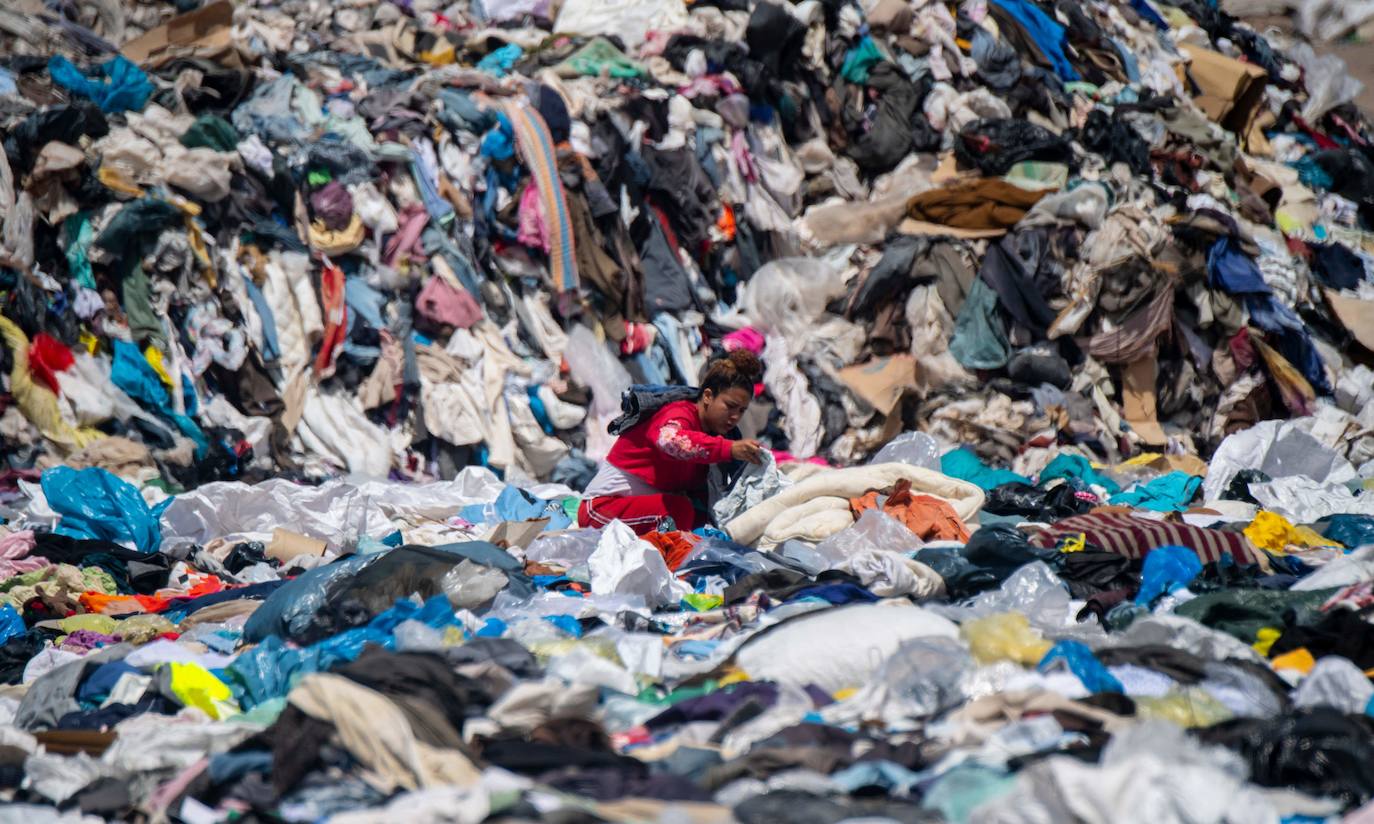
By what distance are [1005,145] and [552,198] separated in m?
3.27

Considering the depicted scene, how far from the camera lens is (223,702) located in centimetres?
373

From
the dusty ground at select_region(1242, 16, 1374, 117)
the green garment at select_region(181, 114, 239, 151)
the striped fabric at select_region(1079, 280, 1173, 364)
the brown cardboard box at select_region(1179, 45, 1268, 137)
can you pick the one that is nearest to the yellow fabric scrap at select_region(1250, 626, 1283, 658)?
the striped fabric at select_region(1079, 280, 1173, 364)

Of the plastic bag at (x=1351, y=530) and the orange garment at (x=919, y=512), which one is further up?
the orange garment at (x=919, y=512)

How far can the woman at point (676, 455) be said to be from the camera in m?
5.20

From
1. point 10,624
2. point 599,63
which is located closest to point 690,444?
point 10,624

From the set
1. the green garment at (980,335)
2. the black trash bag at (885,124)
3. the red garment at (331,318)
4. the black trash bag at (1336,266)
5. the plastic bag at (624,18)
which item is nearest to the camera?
the red garment at (331,318)

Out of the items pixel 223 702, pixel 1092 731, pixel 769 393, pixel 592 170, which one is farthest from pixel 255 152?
pixel 1092 731

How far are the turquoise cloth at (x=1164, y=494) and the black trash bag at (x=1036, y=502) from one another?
331 millimetres

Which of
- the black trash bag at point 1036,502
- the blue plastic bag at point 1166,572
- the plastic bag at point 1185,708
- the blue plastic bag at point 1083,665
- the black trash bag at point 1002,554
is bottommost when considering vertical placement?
the black trash bag at point 1036,502

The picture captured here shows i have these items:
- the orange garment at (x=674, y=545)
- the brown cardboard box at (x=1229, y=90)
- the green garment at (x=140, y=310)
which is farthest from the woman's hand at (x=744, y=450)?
the brown cardboard box at (x=1229, y=90)

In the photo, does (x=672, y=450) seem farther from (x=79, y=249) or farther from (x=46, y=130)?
→ (x=46, y=130)

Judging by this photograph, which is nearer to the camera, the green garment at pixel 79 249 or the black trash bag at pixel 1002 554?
the black trash bag at pixel 1002 554

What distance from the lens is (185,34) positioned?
364 inches

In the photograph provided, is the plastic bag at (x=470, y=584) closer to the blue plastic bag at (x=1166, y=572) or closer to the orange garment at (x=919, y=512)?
the orange garment at (x=919, y=512)
